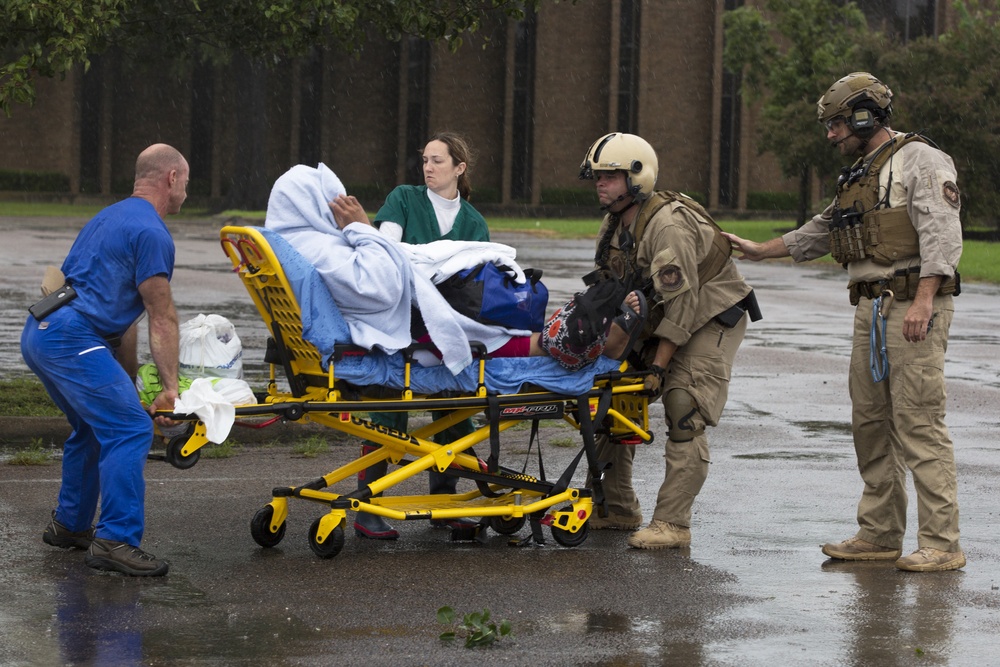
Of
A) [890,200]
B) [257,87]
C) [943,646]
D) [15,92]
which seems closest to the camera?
[943,646]

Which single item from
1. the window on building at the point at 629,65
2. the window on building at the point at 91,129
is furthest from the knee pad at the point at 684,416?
the window on building at the point at 91,129

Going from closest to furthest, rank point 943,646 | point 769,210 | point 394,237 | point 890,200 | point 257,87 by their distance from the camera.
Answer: point 943,646, point 890,200, point 394,237, point 257,87, point 769,210

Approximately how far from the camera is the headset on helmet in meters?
7.18

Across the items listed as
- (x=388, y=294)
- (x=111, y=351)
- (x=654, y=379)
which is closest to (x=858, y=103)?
(x=654, y=379)

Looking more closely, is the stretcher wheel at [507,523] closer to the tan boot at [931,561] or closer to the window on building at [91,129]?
the tan boot at [931,561]

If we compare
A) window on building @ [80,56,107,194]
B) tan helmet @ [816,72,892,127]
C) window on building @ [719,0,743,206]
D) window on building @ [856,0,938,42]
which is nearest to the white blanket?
tan helmet @ [816,72,892,127]

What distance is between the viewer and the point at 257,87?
2042 inches

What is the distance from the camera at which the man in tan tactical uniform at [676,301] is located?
741 centimetres

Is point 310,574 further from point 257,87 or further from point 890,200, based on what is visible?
point 257,87

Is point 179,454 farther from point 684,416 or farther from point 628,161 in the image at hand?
point 628,161

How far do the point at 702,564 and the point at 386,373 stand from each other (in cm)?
167

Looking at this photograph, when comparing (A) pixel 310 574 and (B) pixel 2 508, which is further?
(B) pixel 2 508

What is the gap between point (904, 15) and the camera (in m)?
62.7

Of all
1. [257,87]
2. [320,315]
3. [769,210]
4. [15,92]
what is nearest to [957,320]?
[15,92]
